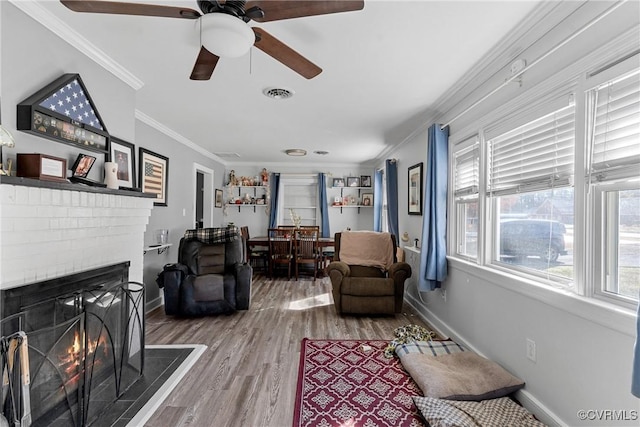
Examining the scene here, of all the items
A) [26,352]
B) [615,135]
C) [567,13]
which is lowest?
[26,352]

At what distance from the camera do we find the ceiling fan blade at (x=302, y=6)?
130 centimetres

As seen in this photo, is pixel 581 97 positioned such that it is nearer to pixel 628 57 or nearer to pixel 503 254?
pixel 628 57

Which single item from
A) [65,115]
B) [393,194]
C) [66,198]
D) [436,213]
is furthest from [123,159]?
[393,194]

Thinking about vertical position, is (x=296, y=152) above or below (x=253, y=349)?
above

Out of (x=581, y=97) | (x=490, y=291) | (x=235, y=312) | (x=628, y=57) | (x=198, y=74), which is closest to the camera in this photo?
(x=628, y=57)

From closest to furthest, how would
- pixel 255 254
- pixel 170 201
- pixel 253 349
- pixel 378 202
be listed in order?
pixel 253 349 → pixel 170 201 → pixel 255 254 → pixel 378 202

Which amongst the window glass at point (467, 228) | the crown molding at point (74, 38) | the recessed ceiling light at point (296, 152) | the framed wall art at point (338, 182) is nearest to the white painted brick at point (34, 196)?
the crown molding at point (74, 38)

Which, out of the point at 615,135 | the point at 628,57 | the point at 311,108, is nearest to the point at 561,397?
the point at 615,135

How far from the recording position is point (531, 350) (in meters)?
1.94

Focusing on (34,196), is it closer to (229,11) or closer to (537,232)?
(229,11)

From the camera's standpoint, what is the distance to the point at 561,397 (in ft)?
5.56

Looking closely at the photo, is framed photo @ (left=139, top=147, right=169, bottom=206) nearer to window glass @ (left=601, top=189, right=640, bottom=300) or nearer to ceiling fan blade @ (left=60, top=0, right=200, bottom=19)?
ceiling fan blade @ (left=60, top=0, right=200, bottom=19)

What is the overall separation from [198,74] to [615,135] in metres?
2.29

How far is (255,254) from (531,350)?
506cm
